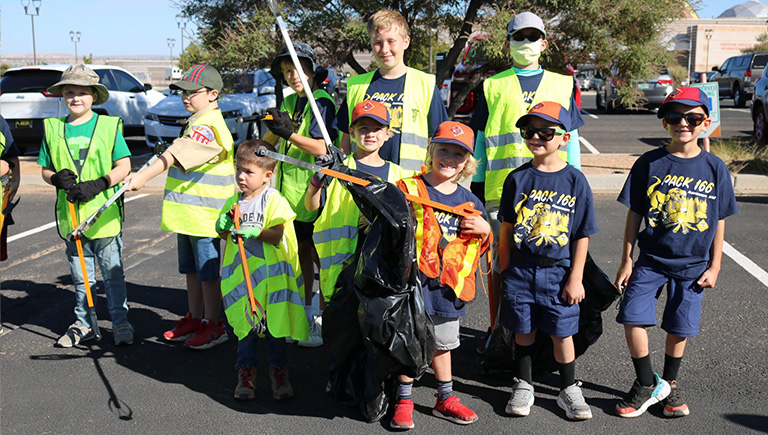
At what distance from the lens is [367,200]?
137 inches

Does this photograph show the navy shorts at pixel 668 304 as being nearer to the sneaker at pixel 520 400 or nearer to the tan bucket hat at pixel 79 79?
the sneaker at pixel 520 400

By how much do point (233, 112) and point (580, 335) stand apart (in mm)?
9799

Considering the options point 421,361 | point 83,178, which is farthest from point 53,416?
point 421,361

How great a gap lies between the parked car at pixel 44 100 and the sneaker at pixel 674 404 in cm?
1193

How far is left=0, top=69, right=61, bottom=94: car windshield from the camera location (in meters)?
14.5

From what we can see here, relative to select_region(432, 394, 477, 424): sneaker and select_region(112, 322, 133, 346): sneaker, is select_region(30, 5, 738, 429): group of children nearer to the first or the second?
select_region(432, 394, 477, 424): sneaker

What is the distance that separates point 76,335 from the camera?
16.2 feet

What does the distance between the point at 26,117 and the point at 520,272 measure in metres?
12.8

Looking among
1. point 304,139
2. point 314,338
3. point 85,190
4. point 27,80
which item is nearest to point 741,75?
point 27,80

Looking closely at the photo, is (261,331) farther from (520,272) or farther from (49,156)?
(49,156)

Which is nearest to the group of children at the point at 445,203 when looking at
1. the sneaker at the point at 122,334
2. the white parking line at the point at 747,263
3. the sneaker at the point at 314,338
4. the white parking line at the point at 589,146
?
the sneaker at the point at 122,334

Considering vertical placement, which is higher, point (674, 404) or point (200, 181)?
point (200, 181)

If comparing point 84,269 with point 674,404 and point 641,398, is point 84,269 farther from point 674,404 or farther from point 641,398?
point 674,404

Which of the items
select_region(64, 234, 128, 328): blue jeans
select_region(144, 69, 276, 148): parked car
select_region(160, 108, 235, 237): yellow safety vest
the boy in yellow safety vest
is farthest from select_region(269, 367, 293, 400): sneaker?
select_region(144, 69, 276, 148): parked car
